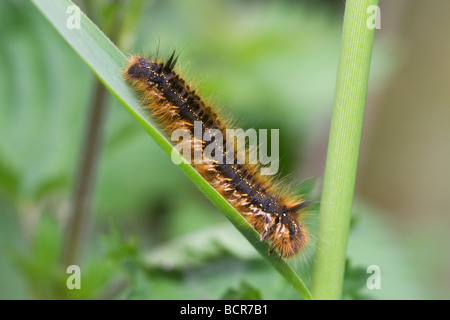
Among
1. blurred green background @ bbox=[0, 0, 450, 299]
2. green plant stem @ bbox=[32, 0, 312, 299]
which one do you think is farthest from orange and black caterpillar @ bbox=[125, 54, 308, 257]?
green plant stem @ bbox=[32, 0, 312, 299]

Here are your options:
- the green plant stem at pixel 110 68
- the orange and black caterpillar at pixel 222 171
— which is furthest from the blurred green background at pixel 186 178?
the green plant stem at pixel 110 68

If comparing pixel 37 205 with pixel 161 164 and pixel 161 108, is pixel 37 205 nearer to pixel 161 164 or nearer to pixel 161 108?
pixel 161 164

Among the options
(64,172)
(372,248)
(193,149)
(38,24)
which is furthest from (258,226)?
(38,24)

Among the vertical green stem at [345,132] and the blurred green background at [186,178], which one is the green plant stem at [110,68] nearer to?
the vertical green stem at [345,132]

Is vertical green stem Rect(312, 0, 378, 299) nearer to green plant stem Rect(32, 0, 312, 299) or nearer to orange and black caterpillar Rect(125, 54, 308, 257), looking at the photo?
green plant stem Rect(32, 0, 312, 299)

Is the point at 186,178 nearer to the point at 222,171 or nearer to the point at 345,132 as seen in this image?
the point at 222,171

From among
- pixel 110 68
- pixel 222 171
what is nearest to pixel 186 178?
pixel 222 171
